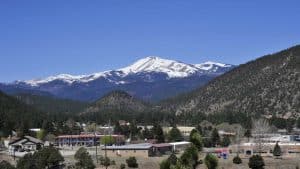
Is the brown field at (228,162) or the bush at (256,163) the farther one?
the brown field at (228,162)

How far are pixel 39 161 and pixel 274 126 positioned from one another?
3576 inches

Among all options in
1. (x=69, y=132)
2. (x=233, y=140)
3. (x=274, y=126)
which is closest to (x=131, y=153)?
(x=233, y=140)

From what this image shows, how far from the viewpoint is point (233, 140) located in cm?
14725

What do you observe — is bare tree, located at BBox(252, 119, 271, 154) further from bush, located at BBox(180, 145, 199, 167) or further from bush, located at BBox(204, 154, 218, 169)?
bush, located at BBox(204, 154, 218, 169)

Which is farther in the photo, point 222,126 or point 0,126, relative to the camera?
point 222,126

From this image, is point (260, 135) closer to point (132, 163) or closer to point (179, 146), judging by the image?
point (179, 146)

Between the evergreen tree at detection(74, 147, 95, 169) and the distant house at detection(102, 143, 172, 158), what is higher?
the distant house at detection(102, 143, 172, 158)

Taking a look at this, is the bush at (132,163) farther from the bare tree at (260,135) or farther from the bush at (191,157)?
the bare tree at (260,135)

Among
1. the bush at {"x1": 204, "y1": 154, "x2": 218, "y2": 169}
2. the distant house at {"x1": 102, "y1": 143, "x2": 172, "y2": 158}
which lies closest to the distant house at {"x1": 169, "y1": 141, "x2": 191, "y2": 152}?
the distant house at {"x1": 102, "y1": 143, "x2": 172, "y2": 158}

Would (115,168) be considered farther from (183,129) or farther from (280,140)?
(183,129)

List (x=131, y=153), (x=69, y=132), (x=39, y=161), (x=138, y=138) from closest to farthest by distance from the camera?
1. (x=39, y=161)
2. (x=131, y=153)
3. (x=138, y=138)
4. (x=69, y=132)

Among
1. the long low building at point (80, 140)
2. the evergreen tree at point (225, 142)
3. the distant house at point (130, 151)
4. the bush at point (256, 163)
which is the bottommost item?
the bush at point (256, 163)

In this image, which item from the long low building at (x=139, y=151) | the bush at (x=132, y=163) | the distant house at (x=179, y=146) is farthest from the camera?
the distant house at (x=179, y=146)

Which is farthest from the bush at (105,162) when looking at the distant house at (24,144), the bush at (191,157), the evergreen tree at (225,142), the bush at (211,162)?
the evergreen tree at (225,142)
